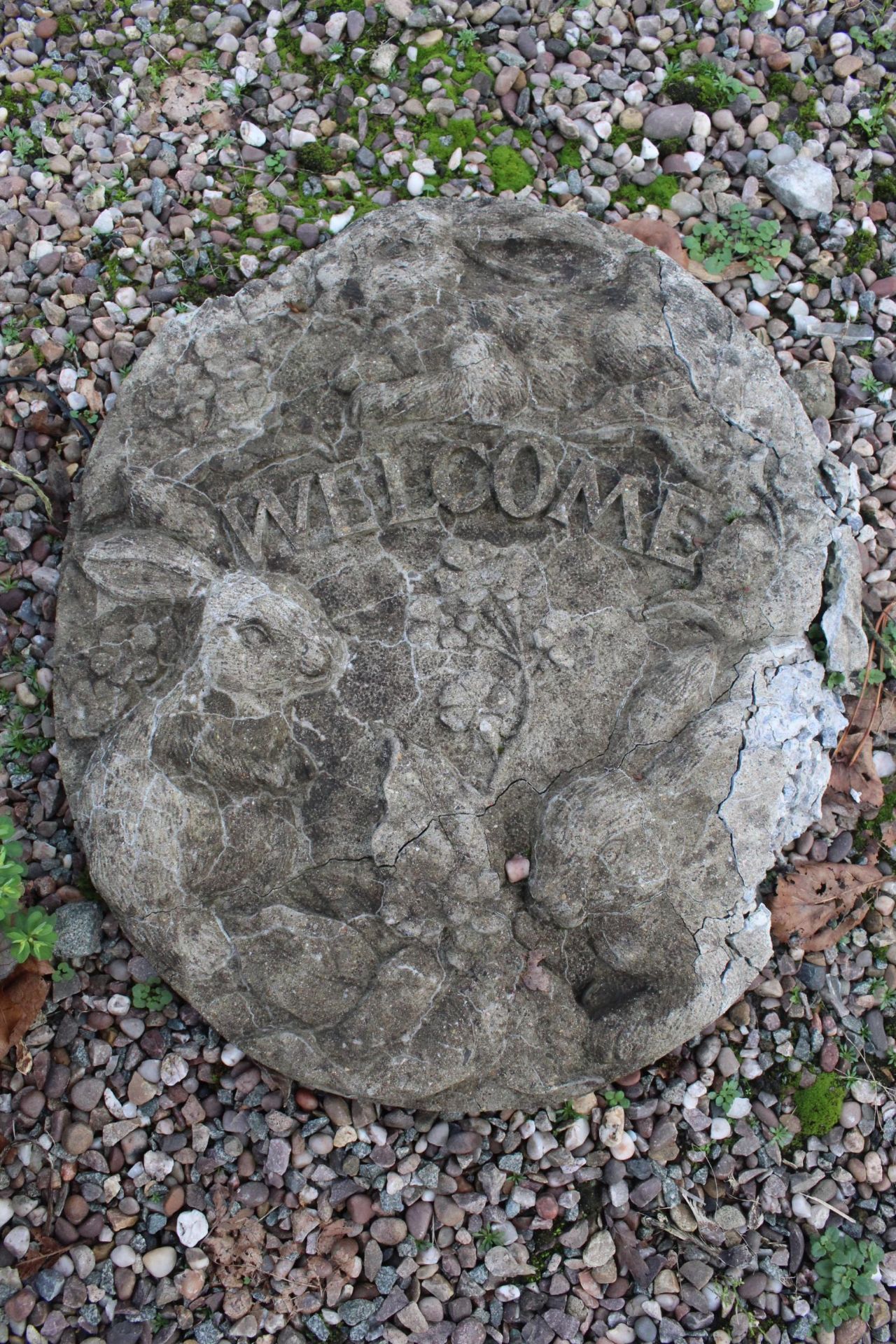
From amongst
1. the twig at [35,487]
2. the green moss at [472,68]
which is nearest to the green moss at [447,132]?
the green moss at [472,68]

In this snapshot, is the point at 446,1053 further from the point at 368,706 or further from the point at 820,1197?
the point at 820,1197

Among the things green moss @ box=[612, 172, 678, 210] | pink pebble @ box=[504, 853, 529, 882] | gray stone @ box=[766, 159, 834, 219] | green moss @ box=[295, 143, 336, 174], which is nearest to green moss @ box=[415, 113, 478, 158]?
green moss @ box=[295, 143, 336, 174]

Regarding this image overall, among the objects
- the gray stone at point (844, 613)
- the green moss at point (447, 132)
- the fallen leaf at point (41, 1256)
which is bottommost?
the fallen leaf at point (41, 1256)

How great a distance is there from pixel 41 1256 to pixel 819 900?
2.46 metres

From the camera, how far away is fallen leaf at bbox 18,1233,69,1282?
2.98m

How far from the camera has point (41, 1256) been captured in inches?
118

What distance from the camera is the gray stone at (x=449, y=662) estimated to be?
114 inches

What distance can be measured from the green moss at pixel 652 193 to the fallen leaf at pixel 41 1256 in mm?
3919

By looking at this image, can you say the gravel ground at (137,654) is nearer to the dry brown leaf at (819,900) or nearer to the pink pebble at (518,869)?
the dry brown leaf at (819,900)

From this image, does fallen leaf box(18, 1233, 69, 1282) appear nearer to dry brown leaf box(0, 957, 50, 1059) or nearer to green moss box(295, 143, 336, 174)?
dry brown leaf box(0, 957, 50, 1059)

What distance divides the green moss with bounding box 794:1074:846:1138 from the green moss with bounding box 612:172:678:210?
10.3ft

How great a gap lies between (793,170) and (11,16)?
3.04 metres

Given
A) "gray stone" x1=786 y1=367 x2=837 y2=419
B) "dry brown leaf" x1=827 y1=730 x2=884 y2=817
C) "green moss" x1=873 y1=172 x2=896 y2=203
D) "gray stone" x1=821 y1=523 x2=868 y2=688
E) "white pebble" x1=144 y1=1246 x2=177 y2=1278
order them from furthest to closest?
"green moss" x1=873 y1=172 x2=896 y2=203 < "gray stone" x1=786 y1=367 x2=837 y2=419 < "dry brown leaf" x1=827 y1=730 x2=884 y2=817 < "gray stone" x1=821 y1=523 x2=868 y2=688 < "white pebble" x1=144 y1=1246 x2=177 y2=1278

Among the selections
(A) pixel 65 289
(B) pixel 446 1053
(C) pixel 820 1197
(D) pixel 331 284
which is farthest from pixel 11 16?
(C) pixel 820 1197
